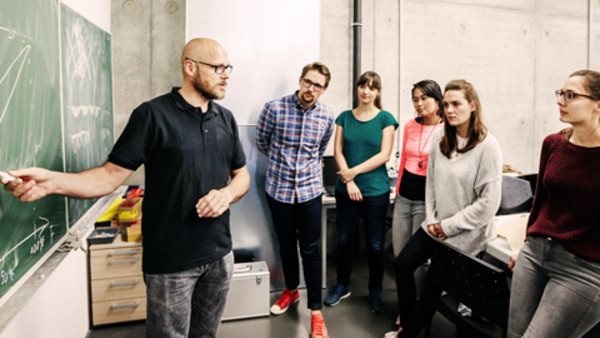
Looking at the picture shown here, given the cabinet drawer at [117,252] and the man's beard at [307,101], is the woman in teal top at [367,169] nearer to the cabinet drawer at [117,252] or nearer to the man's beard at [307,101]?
the man's beard at [307,101]

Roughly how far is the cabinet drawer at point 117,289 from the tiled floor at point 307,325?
0.72 ft

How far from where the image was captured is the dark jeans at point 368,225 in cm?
281

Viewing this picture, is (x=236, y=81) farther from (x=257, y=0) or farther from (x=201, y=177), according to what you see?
(x=201, y=177)

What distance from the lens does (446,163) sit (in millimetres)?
2139

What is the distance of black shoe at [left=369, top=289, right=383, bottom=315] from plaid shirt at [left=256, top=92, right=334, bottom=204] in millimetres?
908

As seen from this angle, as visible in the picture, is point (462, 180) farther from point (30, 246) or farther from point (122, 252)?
point (122, 252)

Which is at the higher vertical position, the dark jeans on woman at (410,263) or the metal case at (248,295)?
the dark jeans on woman at (410,263)

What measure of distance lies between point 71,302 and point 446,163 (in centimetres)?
218

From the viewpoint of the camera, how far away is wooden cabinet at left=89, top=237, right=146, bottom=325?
256 cm

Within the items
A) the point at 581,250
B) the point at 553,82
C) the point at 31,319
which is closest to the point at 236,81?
the point at 31,319

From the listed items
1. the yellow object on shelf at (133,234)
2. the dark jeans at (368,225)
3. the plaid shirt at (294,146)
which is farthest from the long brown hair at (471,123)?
the yellow object on shelf at (133,234)

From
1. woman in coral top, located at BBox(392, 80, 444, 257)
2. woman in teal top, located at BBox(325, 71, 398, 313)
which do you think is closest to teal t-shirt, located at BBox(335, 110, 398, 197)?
woman in teal top, located at BBox(325, 71, 398, 313)

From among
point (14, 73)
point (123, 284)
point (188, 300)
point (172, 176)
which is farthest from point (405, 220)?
point (14, 73)

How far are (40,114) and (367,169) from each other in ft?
6.35
